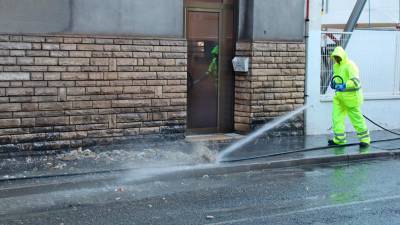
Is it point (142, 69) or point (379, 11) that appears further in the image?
point (379, 11)

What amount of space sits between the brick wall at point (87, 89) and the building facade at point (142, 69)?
16 mm

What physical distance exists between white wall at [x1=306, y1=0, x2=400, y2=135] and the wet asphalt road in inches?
126

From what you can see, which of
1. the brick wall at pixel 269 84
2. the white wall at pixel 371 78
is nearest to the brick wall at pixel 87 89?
the brick wall at pixel 269 84

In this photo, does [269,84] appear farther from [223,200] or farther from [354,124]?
[223,200]

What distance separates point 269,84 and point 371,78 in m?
2.85

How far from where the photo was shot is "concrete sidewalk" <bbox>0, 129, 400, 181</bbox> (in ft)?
27.6

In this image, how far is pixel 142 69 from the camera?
32.8ft

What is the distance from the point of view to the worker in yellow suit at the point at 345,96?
34.5ft

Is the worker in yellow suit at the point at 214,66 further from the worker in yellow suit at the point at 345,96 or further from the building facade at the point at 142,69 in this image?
the worker in yellow suit at the point at 345,96

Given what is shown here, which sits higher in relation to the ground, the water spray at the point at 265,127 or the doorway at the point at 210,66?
the doorway at the point at 210,66

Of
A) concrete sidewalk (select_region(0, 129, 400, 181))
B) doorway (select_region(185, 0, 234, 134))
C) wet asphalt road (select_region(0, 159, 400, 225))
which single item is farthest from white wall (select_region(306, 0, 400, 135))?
wet asphalt road (select_region(0, 159, 400, 225))

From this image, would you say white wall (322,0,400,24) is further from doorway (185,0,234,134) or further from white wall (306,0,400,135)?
doorway (185,0,234,134)

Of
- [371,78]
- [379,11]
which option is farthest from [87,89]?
[379,11]

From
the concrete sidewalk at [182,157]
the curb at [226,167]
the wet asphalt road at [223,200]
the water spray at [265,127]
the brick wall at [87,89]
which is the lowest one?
the wet asphalt road at [223,200]
